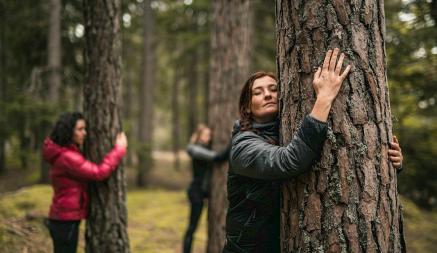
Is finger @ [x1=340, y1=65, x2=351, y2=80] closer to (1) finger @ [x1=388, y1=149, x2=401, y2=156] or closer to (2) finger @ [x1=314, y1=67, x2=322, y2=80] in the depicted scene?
(2) finger @ [x1=314, y1=67, x2=322, y2=80]

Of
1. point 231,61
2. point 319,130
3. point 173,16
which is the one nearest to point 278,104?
point 319,130

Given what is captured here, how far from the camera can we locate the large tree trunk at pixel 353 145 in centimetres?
201

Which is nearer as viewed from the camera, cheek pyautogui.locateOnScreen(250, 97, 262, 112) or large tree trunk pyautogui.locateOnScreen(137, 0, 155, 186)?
cheek pyautogui.locateOnScreen(250, 97, 262, 112)

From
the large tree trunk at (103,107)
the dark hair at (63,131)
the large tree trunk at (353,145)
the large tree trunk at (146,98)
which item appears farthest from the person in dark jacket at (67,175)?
the large tree trunk at (146,98)

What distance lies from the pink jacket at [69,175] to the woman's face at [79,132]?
8 centimetres

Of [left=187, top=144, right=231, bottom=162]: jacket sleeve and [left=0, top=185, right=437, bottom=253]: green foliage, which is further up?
[left=187, top=144, right=231, bottom=162]: jacket sleeve

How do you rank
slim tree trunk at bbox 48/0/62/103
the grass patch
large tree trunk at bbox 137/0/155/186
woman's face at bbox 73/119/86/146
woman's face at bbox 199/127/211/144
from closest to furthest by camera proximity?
1. woman's face at bbox 73/119/86/146
2. the grass patch
3. woman's face at bbox 199/127/211/144
4. slim tree trunk at bbox 48/0/62/103
5. large tree trunk at bbox 137/0/155/186

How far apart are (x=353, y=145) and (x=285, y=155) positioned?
37 centimetres

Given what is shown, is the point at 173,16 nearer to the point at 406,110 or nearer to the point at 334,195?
the point at 406,110

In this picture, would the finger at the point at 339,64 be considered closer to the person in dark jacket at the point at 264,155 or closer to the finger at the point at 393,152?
the person in dark jacket at the point at 264,155

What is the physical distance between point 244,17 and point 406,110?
468 cm

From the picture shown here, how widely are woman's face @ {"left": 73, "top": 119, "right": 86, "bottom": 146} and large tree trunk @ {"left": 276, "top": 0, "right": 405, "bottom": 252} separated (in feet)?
9.86

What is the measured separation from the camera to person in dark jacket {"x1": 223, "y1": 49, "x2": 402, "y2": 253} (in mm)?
2008

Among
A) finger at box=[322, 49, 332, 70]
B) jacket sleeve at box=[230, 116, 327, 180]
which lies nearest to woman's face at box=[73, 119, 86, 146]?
jacket sleeve at box=[230, 116, 327, 180]
